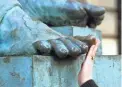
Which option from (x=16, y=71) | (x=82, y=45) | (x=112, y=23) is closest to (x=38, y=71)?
(x=16, y=71)

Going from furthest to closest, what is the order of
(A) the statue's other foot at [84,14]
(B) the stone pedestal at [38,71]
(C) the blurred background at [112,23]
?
1. (C) the blurred background at [112,23]
2. (A) the statue's other foot at [84,14]
3. (B) the stone pedestal at [38,71]

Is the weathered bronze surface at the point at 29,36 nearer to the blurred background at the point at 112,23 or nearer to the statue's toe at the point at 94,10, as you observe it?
the statue's toe at the point at 94,10

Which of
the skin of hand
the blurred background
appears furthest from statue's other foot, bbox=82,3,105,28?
the blurred background

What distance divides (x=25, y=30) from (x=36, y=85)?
0.20 m

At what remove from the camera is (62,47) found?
1.51 meters

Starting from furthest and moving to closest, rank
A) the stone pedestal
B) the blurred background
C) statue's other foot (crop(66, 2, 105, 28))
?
the blurred background → statue's other foot (crop(66, 2, 105, 28)) → the stone pedestal

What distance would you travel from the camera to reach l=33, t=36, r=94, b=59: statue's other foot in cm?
149

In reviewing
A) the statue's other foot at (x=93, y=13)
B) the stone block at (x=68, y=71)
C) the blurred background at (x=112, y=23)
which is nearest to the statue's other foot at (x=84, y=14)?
the statue's other foot at (x=93, y=13)

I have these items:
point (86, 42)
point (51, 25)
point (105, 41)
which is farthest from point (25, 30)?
point (105, 41)

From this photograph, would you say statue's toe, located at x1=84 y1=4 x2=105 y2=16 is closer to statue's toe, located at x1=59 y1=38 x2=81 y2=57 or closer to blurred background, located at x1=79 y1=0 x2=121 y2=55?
statue's toe, located at x1=59 y1=38 x2=81 y2=57

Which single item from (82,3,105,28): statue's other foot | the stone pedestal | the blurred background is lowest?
the blurred background

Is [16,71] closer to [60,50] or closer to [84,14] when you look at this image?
[60,50]

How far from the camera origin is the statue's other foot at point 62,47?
1.49 meters

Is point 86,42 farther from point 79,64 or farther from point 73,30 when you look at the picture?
point 73,30
